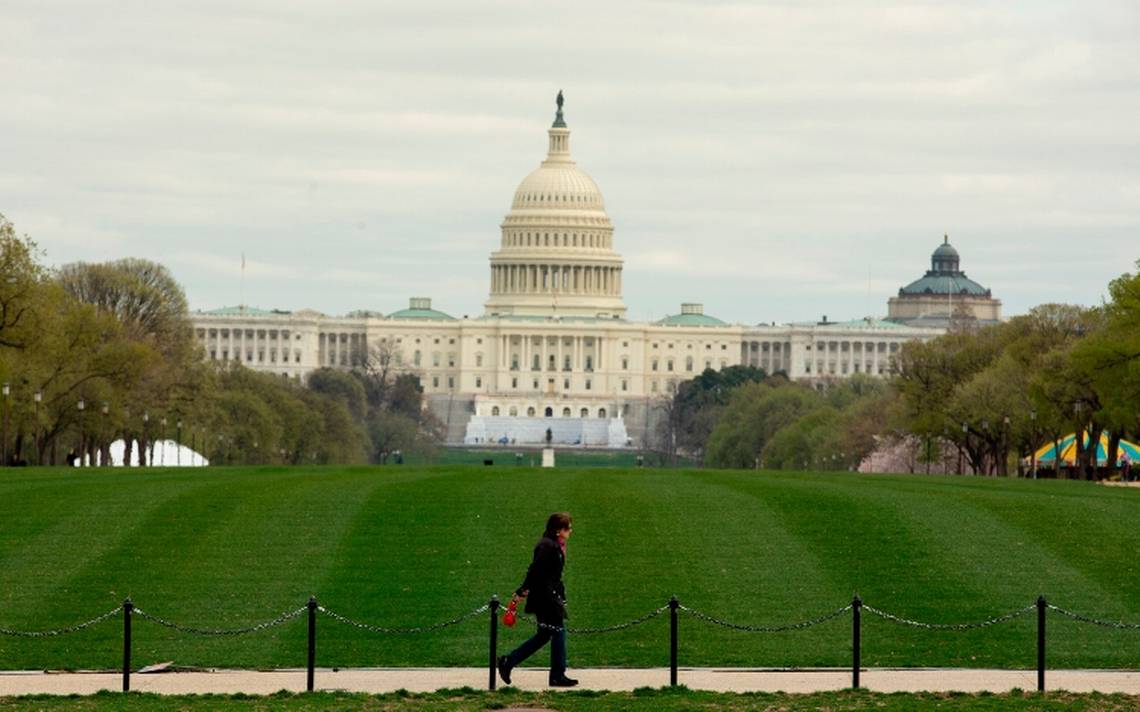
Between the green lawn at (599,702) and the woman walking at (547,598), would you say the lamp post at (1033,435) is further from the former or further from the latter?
the green lawn at (599,702)

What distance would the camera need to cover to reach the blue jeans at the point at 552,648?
94.4 ft

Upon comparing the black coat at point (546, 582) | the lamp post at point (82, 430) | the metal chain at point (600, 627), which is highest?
the lamp post at point (82, 430)

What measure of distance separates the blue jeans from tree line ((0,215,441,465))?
162 feet

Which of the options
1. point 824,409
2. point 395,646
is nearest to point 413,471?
point 395,646

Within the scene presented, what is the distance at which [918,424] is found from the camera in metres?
103

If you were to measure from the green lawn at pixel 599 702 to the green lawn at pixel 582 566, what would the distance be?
2987 millimetres

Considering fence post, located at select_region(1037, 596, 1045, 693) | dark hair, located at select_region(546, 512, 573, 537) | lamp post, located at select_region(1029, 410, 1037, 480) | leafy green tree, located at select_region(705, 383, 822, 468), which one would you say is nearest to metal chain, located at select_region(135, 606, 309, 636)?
dark hair, located at select_region(546, 512, 573, 537)

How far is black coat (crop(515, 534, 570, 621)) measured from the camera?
29.0 m

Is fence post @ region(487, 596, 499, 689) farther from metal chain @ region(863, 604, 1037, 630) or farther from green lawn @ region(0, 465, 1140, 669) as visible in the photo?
metal chain @ region(863, 604, 1037, 630)

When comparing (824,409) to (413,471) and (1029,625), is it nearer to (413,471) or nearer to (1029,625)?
(413,471)

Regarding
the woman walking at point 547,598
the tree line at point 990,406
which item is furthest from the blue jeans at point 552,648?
the tree line at point 990,406

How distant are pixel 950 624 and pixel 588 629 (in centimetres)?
460

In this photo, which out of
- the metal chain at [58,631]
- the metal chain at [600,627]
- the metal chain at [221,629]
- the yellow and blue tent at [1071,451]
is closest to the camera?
the metal chain at [600,627]

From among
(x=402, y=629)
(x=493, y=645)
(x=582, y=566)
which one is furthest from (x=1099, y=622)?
(x=582, y=566)
